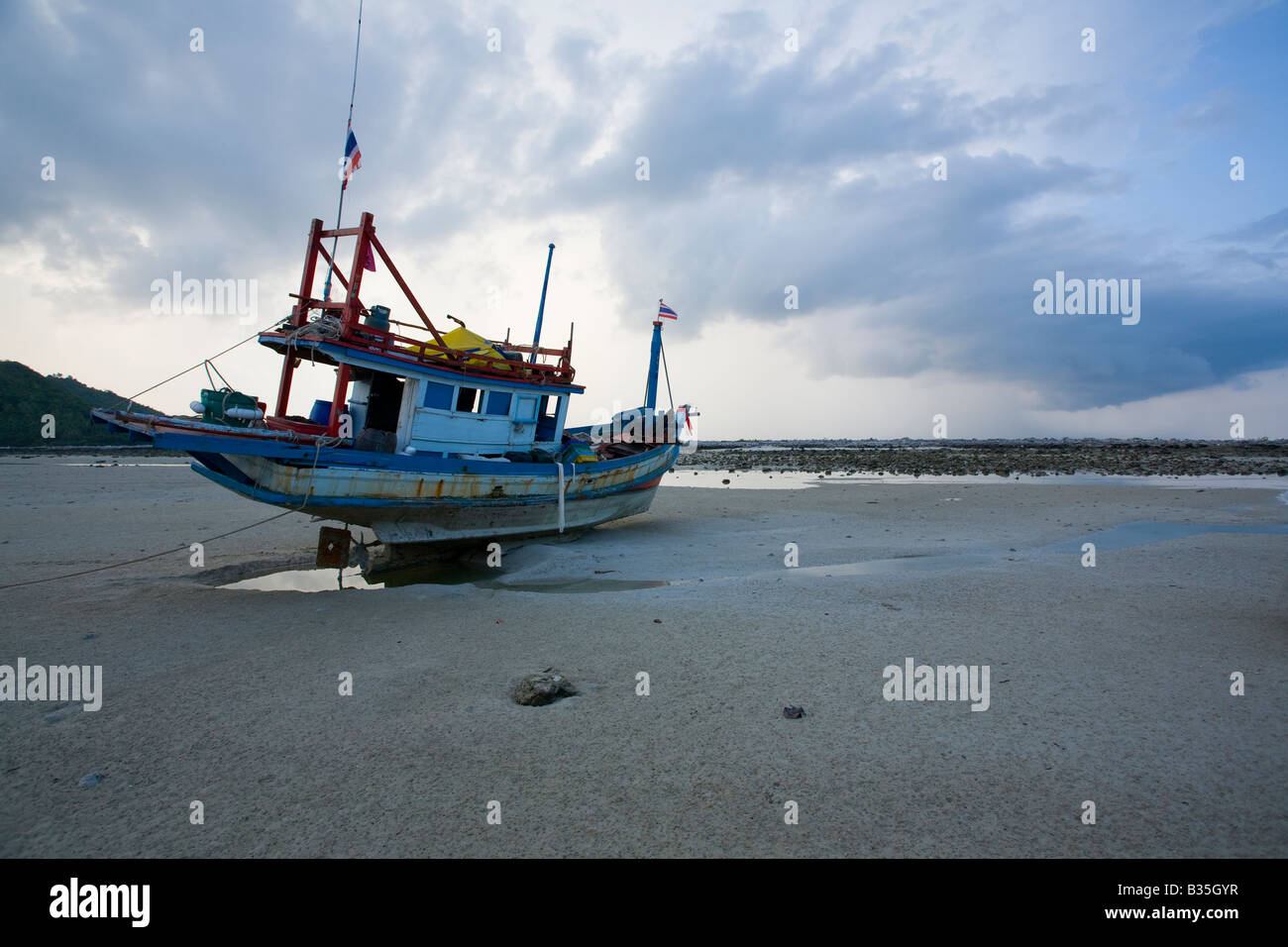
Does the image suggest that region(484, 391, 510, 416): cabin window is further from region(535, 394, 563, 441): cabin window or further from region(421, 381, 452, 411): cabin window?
region(535, 394, 563, 441): cabin window

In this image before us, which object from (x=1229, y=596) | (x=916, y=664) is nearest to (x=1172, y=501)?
(x=1229, y=596)

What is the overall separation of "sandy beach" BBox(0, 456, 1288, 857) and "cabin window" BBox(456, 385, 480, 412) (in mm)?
4210

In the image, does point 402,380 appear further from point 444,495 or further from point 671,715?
point 671,715

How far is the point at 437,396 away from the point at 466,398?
0.80m

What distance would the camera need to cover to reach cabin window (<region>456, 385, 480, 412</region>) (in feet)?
43.8

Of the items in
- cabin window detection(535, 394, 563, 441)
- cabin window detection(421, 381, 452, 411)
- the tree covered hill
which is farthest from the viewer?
the tree covered hill

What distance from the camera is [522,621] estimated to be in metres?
8.01

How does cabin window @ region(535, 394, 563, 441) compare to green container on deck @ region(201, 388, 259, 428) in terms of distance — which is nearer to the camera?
green container on deck @ region(201, 388, 259, 428)

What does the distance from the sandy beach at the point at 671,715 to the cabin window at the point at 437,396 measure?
407cm

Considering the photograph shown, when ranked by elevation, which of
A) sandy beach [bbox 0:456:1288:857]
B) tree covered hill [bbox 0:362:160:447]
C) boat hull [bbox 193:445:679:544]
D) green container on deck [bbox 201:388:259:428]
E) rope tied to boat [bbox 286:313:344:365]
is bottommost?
sandy beach [bbox 0:456:1288:857]

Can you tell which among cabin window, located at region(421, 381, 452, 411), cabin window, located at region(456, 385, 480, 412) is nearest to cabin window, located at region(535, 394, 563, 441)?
cabin window, located at region(456, 385, 480, 412)

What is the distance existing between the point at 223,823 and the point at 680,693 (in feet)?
11.4

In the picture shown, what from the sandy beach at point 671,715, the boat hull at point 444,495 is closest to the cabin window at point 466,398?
the boat hull at point 444,495
